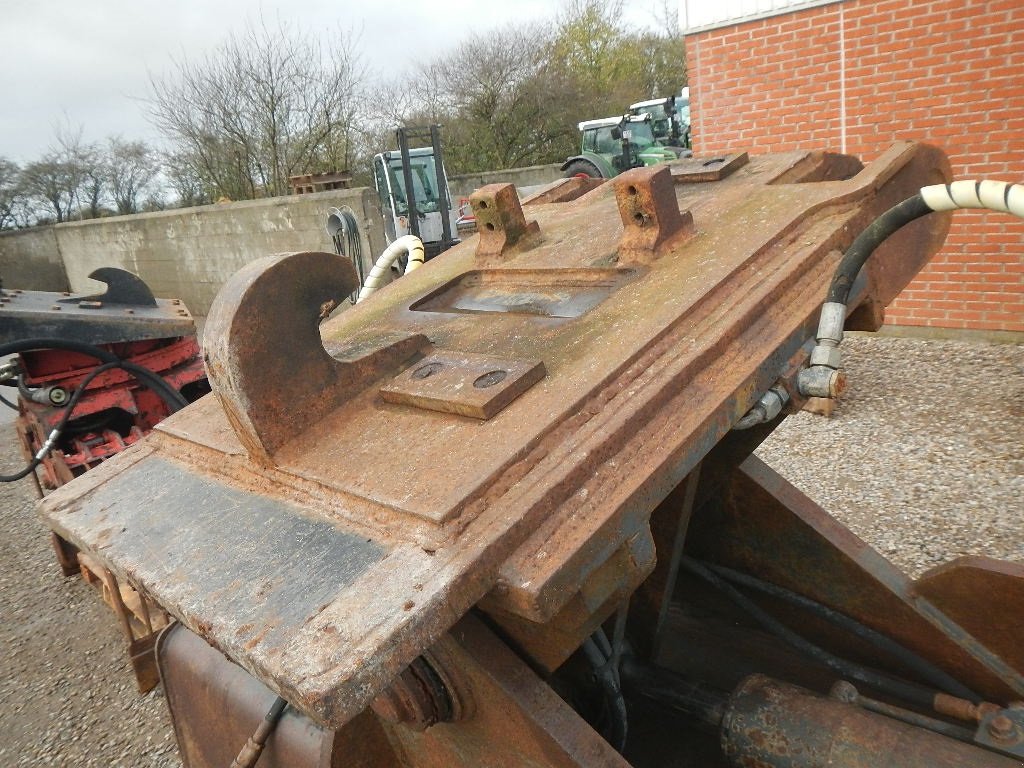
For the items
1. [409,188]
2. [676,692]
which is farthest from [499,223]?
[409,188]

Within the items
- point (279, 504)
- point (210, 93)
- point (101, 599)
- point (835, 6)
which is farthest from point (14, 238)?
point (279, 504)

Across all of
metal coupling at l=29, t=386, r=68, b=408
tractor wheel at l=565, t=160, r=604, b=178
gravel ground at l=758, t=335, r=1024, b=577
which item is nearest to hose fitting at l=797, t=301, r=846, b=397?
gravel ground at l=758, t=335, r=1024, b=577

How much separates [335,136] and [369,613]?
15.9 m

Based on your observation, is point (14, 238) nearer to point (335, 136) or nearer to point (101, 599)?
point (335, 136)

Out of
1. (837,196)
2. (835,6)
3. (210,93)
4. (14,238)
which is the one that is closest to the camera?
(837,196)

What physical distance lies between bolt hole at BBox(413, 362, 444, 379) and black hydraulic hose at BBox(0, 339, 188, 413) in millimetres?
2609

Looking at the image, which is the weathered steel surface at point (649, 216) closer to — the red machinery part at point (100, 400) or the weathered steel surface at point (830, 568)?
the weathered steel surface at point (830, 568)

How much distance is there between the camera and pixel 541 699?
115cm

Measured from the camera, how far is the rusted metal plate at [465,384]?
127 centimetres

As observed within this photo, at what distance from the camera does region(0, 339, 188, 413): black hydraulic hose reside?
11.0 ft

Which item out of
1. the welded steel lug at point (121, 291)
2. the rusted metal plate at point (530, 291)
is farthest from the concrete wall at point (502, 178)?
the rusted metal plate at point (530, 291)

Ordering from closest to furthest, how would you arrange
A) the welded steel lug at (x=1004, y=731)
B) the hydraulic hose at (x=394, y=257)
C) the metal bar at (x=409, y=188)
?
the welded steel lug at (x=1004, y=731), the hydraulic hose at (x=394, y=257), the metal bar at (x=409, y=188)

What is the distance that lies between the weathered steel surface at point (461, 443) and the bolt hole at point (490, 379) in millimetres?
69

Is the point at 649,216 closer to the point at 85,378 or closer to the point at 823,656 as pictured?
the point at 823,656
